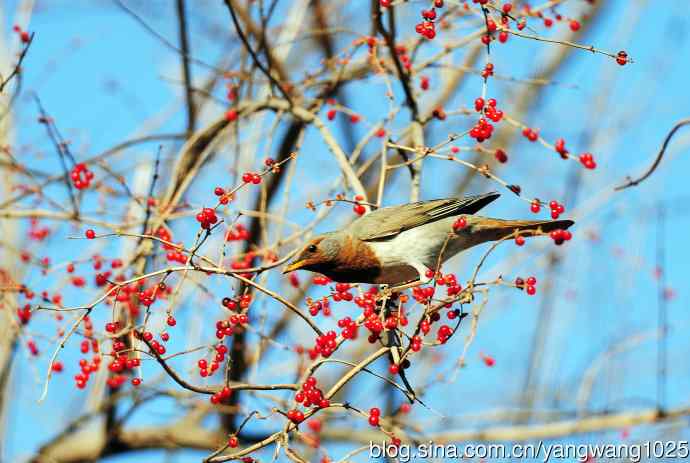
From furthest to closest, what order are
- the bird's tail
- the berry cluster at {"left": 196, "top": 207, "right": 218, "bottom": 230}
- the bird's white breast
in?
the bird's white breast → the bird's tail → the berry cluster at {"left": 196, "top": 207, "right": 218, "bottom": 230}

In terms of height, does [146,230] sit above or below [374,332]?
above

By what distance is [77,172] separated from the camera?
4.78m

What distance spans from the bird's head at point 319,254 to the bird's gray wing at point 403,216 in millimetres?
193

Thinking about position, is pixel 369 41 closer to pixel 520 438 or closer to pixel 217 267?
pixel 217 267

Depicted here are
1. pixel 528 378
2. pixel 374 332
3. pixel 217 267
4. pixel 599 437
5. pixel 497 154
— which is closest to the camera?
pixel 217 267

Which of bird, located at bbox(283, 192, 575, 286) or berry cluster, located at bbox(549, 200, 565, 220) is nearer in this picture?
berry cluster, located at bbox(549, 200, 565, 220)

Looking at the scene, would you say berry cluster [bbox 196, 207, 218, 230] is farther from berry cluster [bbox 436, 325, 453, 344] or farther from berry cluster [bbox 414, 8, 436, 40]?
berry cluster [bbox 414, 8, 436, 40]

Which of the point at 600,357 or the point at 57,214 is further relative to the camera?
the point at 600,357

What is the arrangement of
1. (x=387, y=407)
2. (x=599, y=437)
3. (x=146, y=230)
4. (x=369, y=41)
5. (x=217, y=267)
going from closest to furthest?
(x=217, y=267), (x=146, y=230), (x=369, y=41), (x=599, y=437), (x=387, y=407)

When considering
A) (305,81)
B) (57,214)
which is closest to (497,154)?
(305,81)

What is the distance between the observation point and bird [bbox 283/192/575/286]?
4.71 meters

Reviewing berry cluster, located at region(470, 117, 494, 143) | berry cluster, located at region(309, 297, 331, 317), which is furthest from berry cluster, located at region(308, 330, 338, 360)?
berry cluster, located at region(470, 117, 494, 143)

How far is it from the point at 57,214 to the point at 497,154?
2759mm

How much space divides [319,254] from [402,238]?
567mm
